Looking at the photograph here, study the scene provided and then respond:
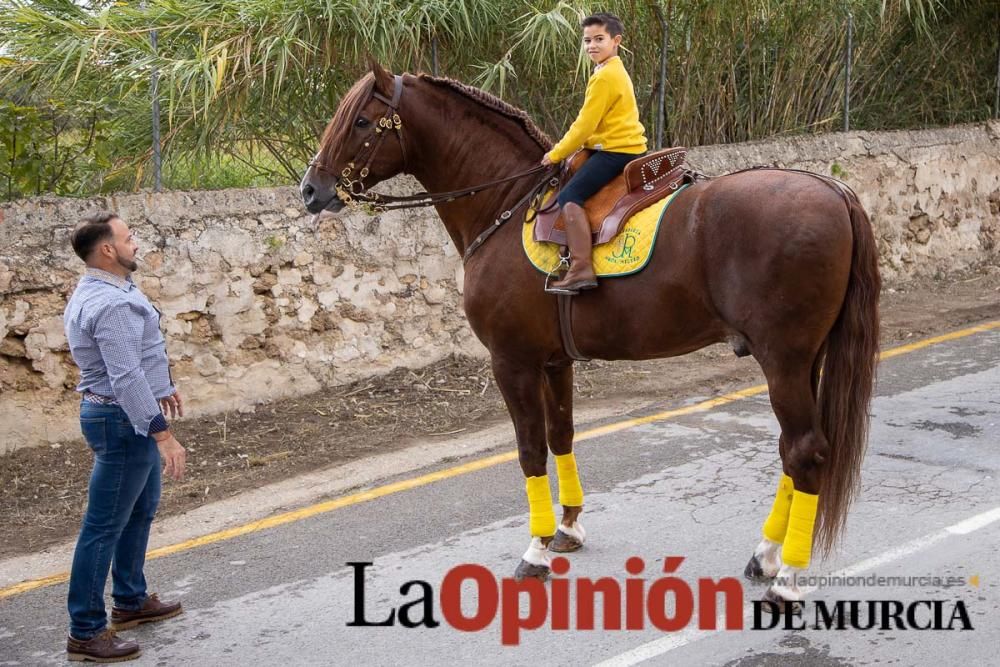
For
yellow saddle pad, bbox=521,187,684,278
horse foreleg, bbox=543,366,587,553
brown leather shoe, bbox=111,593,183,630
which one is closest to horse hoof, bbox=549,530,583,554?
horse foreleg, bbox=543,366,587,553

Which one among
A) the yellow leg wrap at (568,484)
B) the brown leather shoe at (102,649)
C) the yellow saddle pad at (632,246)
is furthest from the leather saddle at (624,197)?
the brown leather shoe at (102,649)

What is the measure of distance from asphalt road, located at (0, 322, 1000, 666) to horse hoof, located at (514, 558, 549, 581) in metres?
0.11

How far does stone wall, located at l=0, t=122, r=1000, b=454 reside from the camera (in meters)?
7.41

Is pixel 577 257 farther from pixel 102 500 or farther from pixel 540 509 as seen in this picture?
pixel 102 500

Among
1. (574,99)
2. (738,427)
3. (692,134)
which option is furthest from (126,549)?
(692,134)

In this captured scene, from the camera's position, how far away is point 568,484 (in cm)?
588

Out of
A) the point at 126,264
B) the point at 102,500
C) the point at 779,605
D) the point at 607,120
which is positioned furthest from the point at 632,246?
the point at 102,500

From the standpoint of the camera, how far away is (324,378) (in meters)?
8.77

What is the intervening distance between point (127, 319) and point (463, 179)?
6.46ft

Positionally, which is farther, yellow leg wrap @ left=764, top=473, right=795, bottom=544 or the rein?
the rein

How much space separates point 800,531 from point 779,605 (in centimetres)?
34

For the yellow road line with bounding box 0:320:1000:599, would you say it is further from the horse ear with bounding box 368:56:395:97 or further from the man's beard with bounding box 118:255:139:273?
the horse ear with bounding box 368:56:395:97

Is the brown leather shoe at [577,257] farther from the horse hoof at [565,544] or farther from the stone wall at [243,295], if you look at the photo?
the stone wall at [243,295]

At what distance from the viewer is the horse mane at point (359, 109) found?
18.7ft
